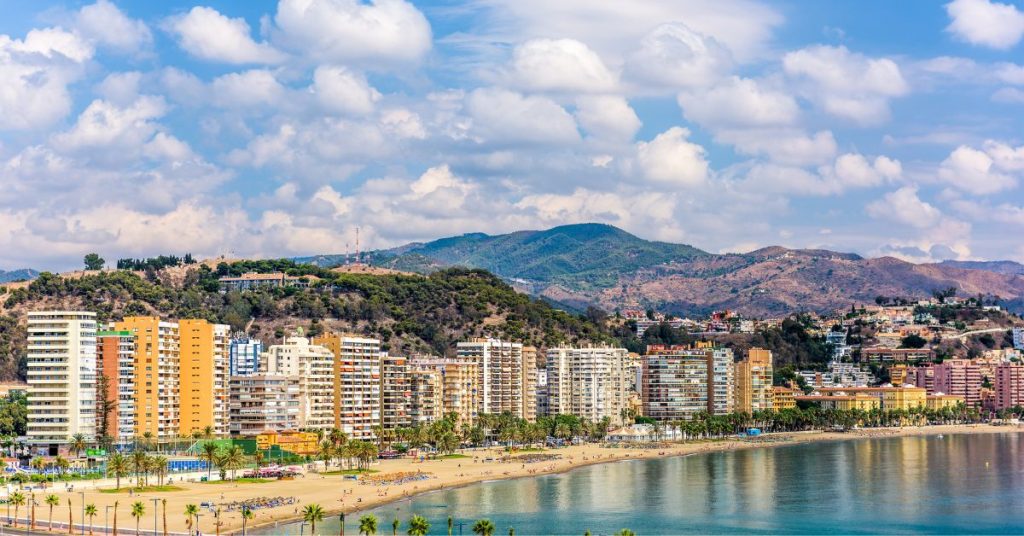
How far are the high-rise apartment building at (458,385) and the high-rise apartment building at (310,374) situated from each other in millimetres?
23911

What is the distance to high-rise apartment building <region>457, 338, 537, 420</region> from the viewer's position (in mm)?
188625

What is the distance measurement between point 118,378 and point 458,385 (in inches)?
2188

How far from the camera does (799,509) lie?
112125 mm

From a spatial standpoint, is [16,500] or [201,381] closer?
[16,500]

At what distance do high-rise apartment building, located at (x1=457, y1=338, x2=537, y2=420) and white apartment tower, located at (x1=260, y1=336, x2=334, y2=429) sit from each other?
3529 centimetres

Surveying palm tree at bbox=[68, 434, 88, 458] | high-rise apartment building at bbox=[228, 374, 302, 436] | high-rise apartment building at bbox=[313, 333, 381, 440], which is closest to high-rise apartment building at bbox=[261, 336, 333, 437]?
high-rise apartment building at bbox=[313, 333, 381, 440]

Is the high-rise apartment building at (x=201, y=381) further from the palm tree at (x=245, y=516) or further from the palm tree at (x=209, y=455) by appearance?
the palm tree at (x=245, y=516)

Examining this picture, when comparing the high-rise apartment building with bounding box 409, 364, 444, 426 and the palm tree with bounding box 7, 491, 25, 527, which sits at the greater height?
A: the high-rise apartment building with bounding box 409, 364, 444, 426

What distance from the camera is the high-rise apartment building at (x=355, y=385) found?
156000mm

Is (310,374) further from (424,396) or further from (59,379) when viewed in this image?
(59,379)

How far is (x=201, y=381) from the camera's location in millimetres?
140875

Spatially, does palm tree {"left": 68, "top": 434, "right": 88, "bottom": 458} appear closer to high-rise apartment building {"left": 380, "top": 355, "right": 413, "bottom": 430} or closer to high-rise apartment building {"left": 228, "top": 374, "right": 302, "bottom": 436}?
high-rise apartment building {"left": 228, "top": 374, "right": 302, "bottom": 436}

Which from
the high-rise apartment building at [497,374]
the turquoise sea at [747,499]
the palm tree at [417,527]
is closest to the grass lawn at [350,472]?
the turquoise sea at [747,499]

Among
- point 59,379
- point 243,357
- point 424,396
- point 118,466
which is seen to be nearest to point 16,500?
point 118,466
